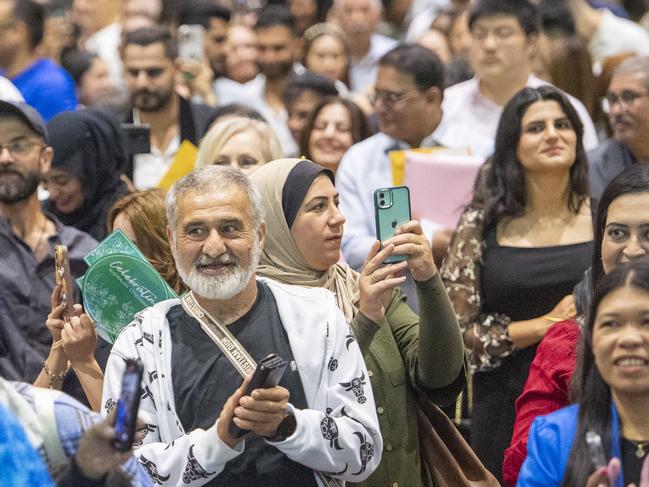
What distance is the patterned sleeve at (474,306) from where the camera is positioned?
233 inches

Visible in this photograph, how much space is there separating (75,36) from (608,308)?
8243 millimetres

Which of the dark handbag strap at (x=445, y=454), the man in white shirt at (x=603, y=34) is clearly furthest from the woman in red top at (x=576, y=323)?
the man in white shirt at (x=603, y=34)

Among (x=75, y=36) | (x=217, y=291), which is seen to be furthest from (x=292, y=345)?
(x=75, y=36)

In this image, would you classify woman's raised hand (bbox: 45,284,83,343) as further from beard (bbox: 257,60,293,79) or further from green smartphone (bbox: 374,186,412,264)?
beard (bbox: 257,60,293,79)

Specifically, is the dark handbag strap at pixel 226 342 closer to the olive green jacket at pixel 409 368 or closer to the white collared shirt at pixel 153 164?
the olive green jacket at pixel 409 368

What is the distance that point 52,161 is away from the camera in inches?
273

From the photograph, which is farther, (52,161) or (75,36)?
(75,36)

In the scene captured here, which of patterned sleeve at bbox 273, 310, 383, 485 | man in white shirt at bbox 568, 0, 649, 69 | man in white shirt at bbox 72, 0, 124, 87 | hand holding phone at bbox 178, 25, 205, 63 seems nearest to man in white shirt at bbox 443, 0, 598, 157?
man in white shirt at bbox 568, 0, 649, 69

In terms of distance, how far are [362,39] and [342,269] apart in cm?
631

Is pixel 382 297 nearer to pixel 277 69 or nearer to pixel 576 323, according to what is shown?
pixel 576 323

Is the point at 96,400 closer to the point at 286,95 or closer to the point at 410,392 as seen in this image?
the point at 410,392

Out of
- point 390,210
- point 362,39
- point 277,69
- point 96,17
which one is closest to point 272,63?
point 277,69

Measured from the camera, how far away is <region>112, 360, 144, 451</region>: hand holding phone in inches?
146

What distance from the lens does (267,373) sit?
4188mm
